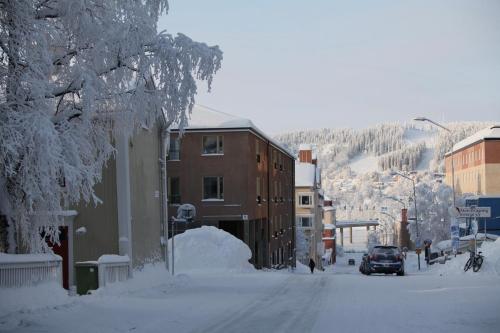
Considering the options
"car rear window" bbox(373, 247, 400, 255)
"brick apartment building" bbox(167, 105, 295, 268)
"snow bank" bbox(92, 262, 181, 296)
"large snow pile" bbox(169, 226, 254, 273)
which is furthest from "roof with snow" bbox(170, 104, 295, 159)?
"snow bank" bbox(92, 262, 181, 296)

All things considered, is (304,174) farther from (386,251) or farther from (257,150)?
(386,251)

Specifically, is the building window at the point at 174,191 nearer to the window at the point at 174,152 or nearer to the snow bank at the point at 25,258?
the window at the point at 174,152

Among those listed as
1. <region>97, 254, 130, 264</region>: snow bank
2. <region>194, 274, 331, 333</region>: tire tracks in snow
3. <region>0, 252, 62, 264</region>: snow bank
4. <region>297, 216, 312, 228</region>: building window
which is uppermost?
<region>0, 252, 62, 264</region>: snow bank

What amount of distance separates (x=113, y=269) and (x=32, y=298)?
248 inches

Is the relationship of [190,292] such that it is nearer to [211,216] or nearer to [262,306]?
[262,306]

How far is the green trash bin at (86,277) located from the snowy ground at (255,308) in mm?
400

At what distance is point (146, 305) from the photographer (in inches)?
606

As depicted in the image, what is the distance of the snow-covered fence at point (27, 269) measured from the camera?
39.8ft

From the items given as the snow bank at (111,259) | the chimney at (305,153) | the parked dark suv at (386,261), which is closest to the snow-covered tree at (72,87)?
the snow bank at (111,259)

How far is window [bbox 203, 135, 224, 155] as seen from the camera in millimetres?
46688

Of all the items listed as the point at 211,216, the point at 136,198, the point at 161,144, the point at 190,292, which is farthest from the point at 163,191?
the point at 211,216

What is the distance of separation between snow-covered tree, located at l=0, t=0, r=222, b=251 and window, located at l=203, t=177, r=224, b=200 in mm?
31622

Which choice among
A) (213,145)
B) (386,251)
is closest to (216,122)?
(213,145)

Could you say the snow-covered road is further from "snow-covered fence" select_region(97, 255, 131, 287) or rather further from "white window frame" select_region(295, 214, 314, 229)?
"white window frame" select_region(295, 214, 314, 229)
